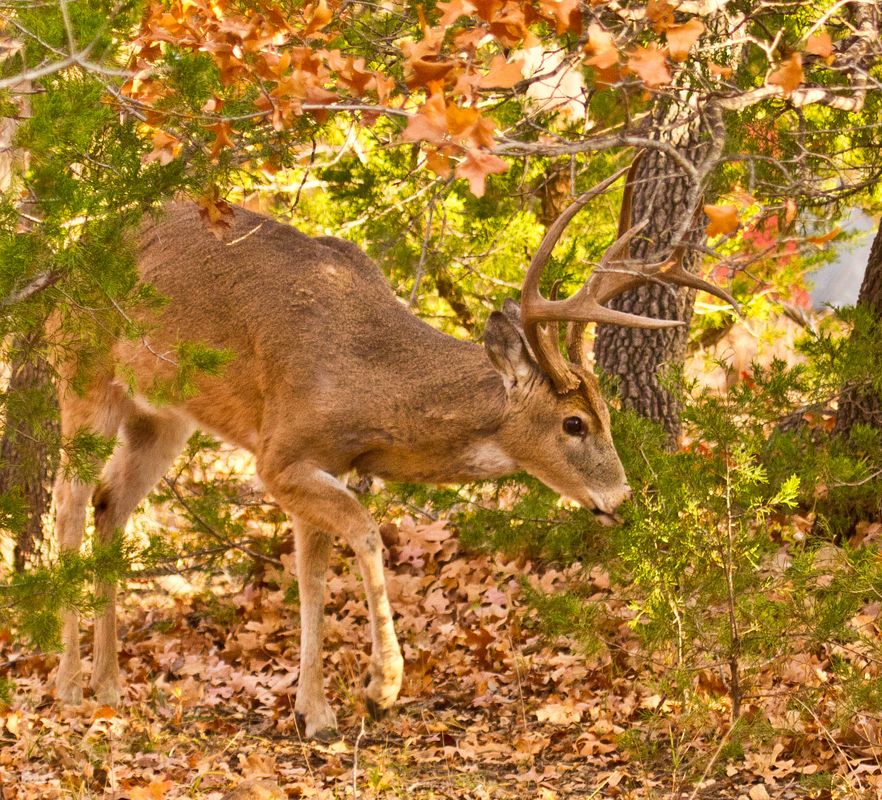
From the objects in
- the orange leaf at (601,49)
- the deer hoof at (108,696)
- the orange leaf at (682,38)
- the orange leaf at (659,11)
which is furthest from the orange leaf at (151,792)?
the orange leaf at (659,11)

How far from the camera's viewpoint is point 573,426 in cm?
692

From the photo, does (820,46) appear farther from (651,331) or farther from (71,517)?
(71,517)

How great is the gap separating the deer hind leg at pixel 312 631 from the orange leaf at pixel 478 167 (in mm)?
3890

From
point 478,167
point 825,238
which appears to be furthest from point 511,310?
point 478,167

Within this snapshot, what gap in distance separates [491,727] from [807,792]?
201 centimetres

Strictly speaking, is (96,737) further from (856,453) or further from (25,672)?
(856,453)

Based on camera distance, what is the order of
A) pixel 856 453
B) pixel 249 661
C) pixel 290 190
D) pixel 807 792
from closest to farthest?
pixel 807 792, pixel 856 453, pixel 249 661, pixel 290 190

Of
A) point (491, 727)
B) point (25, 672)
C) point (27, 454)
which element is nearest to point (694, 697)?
A: point (491, 727)

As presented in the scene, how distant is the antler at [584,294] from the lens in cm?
620

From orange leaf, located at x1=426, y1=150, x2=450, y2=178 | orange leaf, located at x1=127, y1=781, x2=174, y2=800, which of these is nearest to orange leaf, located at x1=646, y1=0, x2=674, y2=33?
orange leaf, located at x1=426, y1=150, x2=450, y2=178

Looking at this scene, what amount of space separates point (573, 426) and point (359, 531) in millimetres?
1319

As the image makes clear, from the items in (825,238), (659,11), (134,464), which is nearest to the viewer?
(659,11)

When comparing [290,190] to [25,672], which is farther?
[290,190]

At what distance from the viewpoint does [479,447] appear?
704 cm
